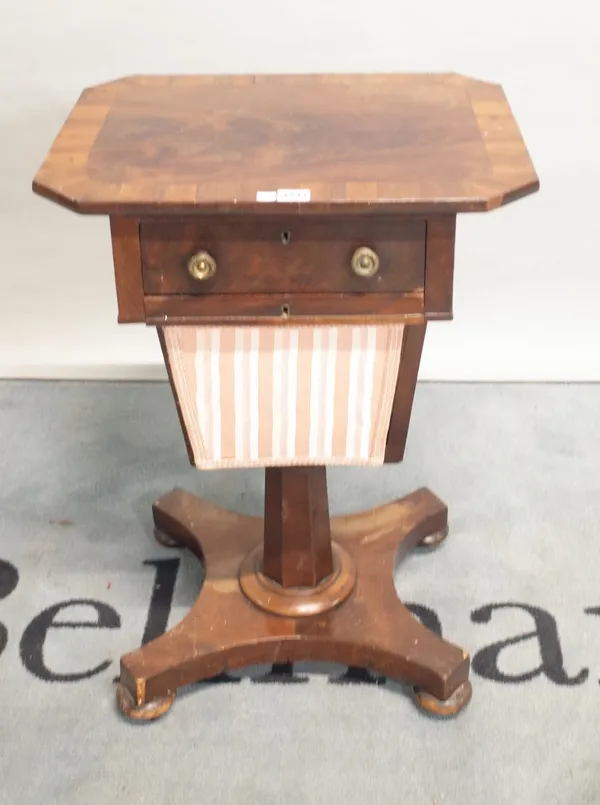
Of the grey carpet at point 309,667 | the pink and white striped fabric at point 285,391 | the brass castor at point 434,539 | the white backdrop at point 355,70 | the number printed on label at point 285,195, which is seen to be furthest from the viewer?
the white backdrop at point 355,70

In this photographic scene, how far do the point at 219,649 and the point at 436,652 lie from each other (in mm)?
294

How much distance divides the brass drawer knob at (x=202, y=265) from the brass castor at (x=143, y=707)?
0.60 meters

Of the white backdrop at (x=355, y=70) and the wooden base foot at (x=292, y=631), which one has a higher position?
the white backdrop at (x=355, y=70)

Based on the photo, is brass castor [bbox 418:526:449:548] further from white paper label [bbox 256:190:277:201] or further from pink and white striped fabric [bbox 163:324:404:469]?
white paper label [bbox 256:190:277:201]

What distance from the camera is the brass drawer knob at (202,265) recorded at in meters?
1.01

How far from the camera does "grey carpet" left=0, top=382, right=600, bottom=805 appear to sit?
47.6 inches

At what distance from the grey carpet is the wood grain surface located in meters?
0.70

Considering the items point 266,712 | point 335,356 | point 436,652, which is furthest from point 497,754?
point 335,356

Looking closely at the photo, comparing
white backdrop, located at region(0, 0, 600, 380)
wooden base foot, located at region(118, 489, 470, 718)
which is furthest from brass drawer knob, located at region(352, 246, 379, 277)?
white backdrop, located at region(0, 0, 600, 380)

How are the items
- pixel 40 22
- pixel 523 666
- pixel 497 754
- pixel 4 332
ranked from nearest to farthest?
pixel 497 754, pixel 523 666, pixel 40 22, pixel 4 332

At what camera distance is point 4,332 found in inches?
78.9

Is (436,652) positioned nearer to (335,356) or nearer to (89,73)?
(335,356)

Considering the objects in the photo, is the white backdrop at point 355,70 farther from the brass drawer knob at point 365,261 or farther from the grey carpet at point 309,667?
the brass drawer knob at point 365,261

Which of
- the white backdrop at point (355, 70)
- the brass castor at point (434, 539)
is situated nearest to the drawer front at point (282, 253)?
the brass castor at point (434, 539)
